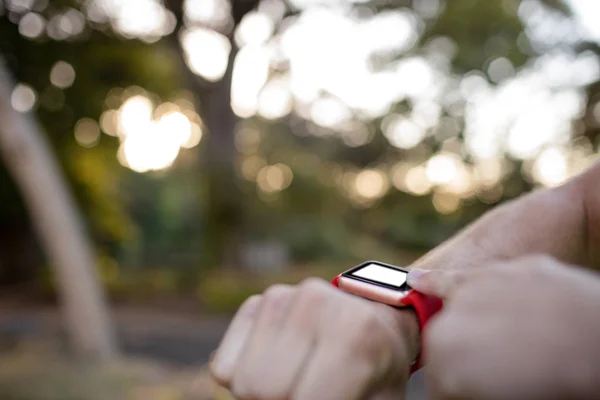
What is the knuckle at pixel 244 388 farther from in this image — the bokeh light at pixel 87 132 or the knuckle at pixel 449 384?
the bokeh light at pixel 87 132

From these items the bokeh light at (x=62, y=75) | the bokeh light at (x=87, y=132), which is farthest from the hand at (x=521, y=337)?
the bokeh light at (x=87, y=132)

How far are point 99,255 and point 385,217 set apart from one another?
Result: 758 cm

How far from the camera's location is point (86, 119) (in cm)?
1061

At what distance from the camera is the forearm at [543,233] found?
3.34 ft

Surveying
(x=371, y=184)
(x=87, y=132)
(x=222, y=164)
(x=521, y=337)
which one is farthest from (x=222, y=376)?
(x=371, y=184)

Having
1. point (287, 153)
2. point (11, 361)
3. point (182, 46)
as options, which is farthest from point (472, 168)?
point (11, 361)

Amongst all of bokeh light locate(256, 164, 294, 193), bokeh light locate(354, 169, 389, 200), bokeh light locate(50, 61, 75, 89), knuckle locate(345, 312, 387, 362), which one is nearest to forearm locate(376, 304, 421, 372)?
knuckle locate(345, 312, 387, 362)

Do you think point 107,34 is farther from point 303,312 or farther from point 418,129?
point 303,312

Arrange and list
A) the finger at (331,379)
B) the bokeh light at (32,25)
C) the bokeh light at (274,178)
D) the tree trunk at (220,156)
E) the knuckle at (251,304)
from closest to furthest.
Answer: the finger at (331,379), the knuckle at (251,304), the bokeh light at (32,25), the tree trunk at (220,156), the bokeh light at (274,178)

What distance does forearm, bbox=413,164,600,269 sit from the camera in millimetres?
1019

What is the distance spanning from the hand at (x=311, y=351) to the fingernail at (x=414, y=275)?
122 millimetres

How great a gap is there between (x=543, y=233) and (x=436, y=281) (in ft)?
1.26

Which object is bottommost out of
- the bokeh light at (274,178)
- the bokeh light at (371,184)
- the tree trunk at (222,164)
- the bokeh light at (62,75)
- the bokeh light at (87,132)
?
the bokeh light at (371,184)

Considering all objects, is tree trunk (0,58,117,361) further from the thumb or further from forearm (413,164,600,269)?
the thumb
